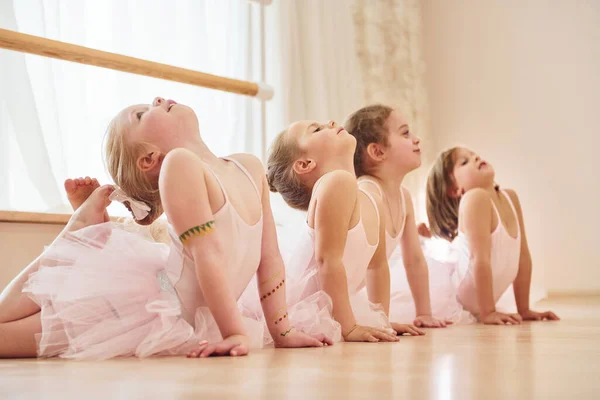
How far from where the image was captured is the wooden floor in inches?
28.2

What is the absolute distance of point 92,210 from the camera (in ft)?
5.01

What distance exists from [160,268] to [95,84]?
47.5 inches

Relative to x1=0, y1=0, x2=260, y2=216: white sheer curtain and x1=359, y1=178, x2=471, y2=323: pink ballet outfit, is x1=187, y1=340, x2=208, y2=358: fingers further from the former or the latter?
x1=0, y1=0, x2=260, y2=216: white sheer curtain

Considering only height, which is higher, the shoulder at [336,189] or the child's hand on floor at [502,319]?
the shoulder at [336,189]

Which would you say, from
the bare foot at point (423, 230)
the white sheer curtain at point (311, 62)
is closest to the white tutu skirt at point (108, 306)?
the bare foot at point (423, 230)

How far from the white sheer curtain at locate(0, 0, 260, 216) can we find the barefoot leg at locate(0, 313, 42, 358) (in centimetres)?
86

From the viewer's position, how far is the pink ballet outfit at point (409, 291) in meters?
2.10

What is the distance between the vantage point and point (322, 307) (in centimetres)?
151

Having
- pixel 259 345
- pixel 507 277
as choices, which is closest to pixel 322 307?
pixel 259 345

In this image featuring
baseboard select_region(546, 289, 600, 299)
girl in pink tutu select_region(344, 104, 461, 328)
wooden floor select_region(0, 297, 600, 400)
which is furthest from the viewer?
baseboard select_region(546, 289, 600, 299)

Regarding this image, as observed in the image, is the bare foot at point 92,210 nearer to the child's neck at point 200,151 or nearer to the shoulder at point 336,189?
the child's neck at point 200,151

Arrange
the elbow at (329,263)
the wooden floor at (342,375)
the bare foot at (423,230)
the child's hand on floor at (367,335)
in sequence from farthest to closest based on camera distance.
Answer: the bare foot at (423,230) → the elbow at (329,263) → the child's hand on floor at (367,335) → the wooden floor at (342,375)

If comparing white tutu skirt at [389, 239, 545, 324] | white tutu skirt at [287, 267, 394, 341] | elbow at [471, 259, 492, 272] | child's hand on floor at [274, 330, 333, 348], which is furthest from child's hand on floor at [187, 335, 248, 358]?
elbow at [471, 259, 492, 272]

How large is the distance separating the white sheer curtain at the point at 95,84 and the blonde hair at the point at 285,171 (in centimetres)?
71
